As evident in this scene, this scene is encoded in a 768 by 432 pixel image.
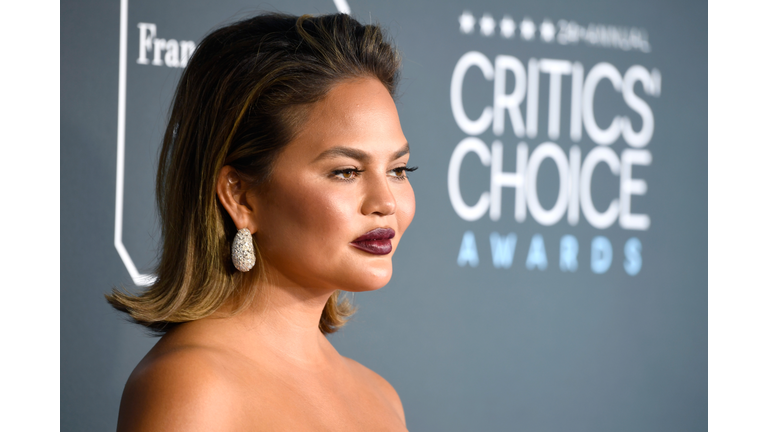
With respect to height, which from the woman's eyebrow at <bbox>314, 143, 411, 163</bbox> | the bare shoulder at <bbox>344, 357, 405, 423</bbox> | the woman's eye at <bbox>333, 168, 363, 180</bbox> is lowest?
the bare shoulder at <bbox>344, 357, 405, 423</bbox>

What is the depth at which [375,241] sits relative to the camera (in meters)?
1.02

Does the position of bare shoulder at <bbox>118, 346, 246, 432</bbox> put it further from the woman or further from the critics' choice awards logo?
the critics' choice awards logo

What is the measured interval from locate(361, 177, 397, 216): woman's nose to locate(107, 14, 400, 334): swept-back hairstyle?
0.51 feet

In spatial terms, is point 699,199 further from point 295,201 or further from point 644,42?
point 295,201

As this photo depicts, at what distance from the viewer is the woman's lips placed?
1006 mm

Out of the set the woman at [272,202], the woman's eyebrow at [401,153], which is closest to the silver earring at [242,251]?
the woman at [272,202]

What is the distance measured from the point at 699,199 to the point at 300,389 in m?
2.32

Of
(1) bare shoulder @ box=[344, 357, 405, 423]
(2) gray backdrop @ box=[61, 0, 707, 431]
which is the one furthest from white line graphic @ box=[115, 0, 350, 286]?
(1) bare shoulder @ box=[344, 357, 405, 423]

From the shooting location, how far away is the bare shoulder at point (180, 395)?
0.79 meters

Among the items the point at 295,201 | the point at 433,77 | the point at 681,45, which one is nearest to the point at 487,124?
the point at 433,77

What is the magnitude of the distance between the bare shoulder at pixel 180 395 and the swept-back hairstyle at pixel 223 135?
0.43ft

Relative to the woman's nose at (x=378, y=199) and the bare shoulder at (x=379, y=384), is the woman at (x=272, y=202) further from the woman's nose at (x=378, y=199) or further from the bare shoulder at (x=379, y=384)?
the bare shoulder at (x=379, y=384)

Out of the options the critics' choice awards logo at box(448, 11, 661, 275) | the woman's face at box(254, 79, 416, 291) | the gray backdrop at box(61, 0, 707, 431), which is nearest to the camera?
the woman's face at box(254, 79, 416, 291)

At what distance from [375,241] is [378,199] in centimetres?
8
